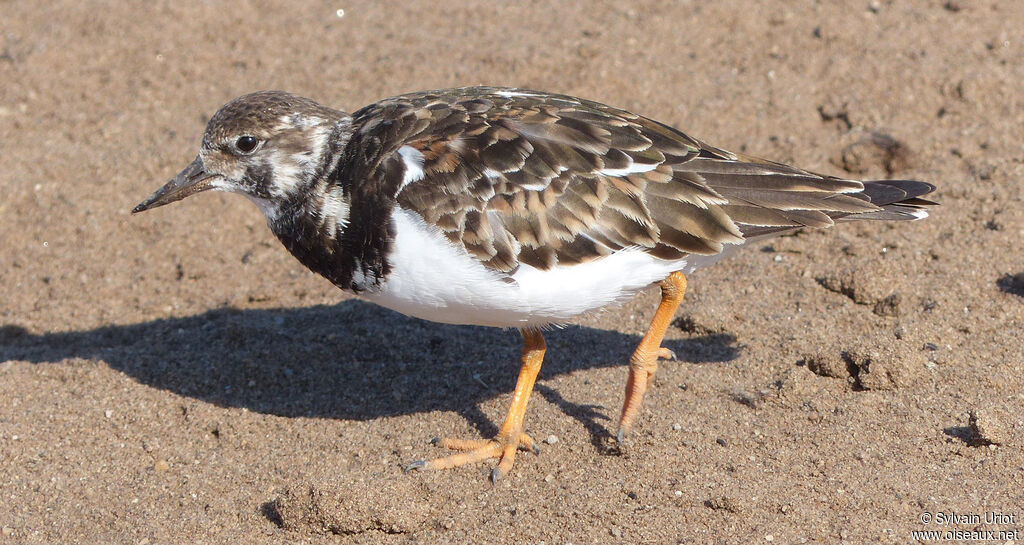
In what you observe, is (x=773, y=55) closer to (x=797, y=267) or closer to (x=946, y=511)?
(x=797, y=267)

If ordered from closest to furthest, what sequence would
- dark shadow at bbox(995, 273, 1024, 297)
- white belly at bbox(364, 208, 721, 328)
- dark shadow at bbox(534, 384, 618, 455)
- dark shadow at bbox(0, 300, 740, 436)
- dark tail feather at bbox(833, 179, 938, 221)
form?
white belly at bbox(364, 208, 721, 328)
dark tail feather at bbox(833, 179, 938, 221)
dark shadow at bbox(534, 384, 618, 455)
dark shadow at bbox(0, 300, 740, 436)
dark shadow at bbox(995, 273, 1024, 297)

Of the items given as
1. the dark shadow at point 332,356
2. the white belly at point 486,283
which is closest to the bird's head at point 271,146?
the white belly at point 486,283

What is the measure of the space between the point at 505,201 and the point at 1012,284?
12.0 feet

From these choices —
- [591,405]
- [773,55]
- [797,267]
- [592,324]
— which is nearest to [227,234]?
[592,324]

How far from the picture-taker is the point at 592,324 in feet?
22.6

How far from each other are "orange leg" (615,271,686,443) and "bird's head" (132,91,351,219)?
6.66 feet

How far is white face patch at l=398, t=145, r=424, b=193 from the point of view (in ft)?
16.6

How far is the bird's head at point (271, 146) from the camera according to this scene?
5.46 m

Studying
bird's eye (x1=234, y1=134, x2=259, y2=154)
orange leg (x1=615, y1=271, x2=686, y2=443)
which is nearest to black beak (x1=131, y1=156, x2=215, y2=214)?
bird's eye (x1=234, y1=134, x2=259, y2=154)

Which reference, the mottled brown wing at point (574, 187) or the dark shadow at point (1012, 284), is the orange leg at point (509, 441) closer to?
the mottled brown wing at point (574, 187)

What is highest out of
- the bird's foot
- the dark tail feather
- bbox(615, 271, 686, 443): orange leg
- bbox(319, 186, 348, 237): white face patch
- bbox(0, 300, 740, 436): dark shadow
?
the dark tail feather

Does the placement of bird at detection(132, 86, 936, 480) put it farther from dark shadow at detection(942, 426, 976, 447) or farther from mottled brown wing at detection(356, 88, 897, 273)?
dark shadow at detection(942, 426, 976, 447)

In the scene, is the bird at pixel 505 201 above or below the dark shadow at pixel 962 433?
above

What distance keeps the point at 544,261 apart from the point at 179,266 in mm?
3907
